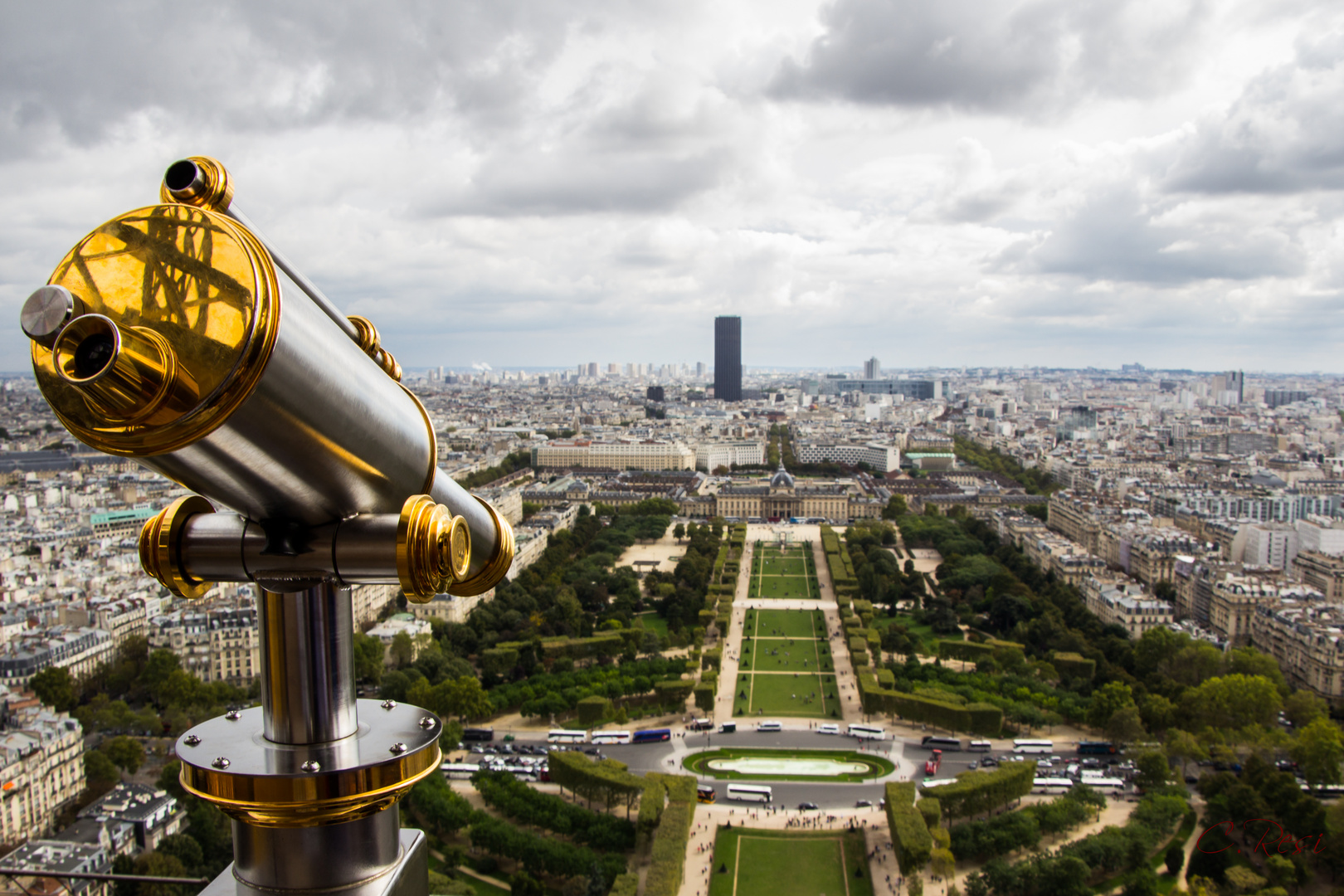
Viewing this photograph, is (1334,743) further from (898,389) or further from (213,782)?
(898,389)

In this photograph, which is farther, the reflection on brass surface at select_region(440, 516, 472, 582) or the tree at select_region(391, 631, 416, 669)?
the tree at select_region(391, 631, 416, 669)

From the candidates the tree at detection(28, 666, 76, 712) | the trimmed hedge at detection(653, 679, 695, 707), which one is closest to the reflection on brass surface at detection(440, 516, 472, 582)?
the trimmed hedge at detection(653, 679, 695, 707)

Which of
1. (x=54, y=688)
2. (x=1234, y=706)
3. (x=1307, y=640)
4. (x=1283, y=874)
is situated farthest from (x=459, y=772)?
(x=1307, y=640)

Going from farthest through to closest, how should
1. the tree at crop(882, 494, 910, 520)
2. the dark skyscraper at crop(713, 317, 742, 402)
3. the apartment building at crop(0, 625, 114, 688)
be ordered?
the dark skyscraper at crop(713, 317, 742, 402)
the tree at crop(882, 494, 910, 520)
the apartment building at crop(0, 625, 114, 688)

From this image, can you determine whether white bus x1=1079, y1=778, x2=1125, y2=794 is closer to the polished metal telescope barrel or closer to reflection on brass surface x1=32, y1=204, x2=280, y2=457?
the polished metal telescope barrel

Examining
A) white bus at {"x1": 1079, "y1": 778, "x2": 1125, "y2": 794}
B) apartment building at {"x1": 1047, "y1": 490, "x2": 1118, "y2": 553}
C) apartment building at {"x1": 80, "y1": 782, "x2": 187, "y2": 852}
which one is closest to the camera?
apartment building at {"x1": 80, "y1": 782, "x2": 187, "y2": 852}
